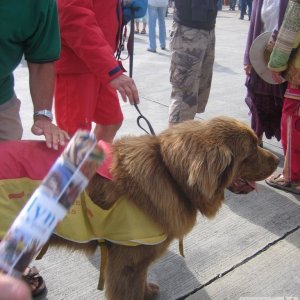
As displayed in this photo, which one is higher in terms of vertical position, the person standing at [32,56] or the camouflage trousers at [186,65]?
the person standing at [32,56]

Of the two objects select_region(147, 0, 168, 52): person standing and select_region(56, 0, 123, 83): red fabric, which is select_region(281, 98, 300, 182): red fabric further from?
select_region(147, 0, 168, 52): person standing

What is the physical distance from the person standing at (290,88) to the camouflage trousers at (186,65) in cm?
71

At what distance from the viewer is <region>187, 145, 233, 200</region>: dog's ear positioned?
200 centimetres

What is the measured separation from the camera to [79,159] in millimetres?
861

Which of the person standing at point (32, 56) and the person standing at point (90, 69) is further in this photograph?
the person standing at point (90, 69)

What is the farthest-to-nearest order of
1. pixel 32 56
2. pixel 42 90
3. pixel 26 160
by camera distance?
pixel 42 90 → pixel 32 56 → pixel 26 160

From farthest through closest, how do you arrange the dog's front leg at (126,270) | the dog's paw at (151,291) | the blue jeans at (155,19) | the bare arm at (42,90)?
the blue jeans at (155,19) → the dog's paw at (151,291) → the bare arm at (42,90) → the dog's front leg at (126,270)

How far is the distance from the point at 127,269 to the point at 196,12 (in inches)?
97.4

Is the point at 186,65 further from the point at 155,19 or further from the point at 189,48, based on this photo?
the point at 155,19

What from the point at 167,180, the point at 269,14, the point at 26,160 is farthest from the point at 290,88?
the point at 26,160

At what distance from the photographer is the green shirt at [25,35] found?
78.1 inches

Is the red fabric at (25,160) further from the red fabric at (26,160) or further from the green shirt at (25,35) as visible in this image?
the green shirt at (25,35)

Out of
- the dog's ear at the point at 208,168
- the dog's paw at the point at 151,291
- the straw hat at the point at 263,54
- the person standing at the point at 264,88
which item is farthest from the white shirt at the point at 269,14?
the dog's paw at the point at 151,291

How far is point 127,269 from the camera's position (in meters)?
2.17
